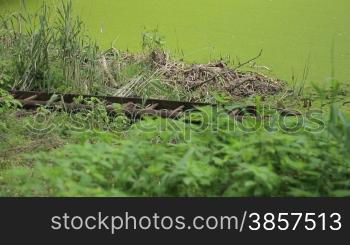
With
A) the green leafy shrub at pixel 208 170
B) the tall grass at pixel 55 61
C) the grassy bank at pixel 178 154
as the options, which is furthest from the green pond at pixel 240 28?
the green leafy shrub at pixel 208 170

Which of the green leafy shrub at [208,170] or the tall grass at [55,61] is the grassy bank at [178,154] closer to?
the green leafy shrub at [208,170]

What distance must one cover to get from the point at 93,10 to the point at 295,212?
12.9ft

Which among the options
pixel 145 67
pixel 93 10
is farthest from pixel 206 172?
pixel 93 10

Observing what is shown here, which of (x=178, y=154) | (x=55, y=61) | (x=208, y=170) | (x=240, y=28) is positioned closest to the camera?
(x=208, y=170)

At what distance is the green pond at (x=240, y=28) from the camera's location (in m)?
4.22

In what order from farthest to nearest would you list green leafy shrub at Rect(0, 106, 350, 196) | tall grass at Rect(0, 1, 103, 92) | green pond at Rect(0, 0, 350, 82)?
green pond at Rect(0, 0, 350, 82) → tall grass at Rect(0, 1, 103, 92) → green leafy shrub at Rect(0, 106, 350, 196)

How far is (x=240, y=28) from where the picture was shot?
466 cm

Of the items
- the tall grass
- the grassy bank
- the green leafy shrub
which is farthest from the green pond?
the green leafy shrub

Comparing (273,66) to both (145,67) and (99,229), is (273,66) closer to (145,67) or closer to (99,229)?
(145,67)

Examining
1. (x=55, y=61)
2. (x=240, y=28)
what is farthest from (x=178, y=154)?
(x=240, y=28)

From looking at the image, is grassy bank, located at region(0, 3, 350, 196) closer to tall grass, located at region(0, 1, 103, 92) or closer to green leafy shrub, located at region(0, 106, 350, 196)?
green leafy shrub, located at region(0, 106, 350, 196)

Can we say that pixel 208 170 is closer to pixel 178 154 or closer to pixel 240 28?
pixel 178 154

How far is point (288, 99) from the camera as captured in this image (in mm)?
3648

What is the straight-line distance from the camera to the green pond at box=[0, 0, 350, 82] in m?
4.22
